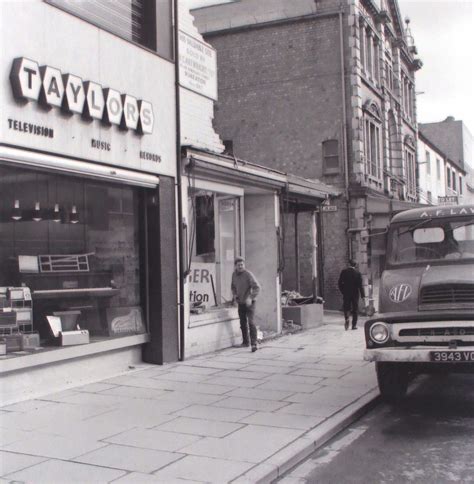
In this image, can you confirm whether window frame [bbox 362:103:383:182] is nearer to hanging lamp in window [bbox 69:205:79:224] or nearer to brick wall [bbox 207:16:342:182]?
brick wall [bbox 207:16:342:182]

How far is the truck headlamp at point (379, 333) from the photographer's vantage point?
7.24m

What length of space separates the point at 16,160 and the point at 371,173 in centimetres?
1834

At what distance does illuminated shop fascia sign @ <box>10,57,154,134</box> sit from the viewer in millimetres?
7473

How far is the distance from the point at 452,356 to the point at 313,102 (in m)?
16.9

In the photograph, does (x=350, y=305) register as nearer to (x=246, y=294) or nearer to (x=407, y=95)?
(x=246, y=294)

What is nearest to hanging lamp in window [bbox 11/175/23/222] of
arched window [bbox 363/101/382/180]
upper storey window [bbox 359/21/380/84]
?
arched window [bbox 363/101/382/180]

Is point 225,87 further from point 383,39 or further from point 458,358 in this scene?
point 458,358

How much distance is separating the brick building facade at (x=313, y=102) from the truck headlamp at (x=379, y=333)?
43.5 feet

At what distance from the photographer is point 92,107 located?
8648 millimetres

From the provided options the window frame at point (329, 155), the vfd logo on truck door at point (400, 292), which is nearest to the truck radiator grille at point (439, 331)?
the vfd logo on truck door at point (400, 292)

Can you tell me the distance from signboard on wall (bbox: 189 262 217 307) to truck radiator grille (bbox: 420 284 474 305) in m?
5.30

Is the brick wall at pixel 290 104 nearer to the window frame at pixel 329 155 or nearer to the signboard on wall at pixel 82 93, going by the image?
the window frame at pixel 329 155

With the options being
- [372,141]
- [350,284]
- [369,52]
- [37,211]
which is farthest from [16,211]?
[369,52]

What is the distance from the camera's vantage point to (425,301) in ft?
24.0
